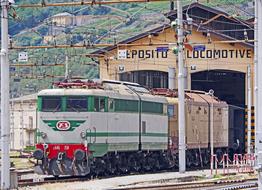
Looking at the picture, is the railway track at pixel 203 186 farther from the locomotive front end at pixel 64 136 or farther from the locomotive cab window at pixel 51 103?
the locomotive cab window at pixel 51 103

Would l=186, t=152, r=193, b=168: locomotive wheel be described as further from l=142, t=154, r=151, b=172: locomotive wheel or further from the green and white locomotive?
the green and white locomotive

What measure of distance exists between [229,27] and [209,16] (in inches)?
69.0

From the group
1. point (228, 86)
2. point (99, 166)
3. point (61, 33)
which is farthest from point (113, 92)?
point (61, 33)

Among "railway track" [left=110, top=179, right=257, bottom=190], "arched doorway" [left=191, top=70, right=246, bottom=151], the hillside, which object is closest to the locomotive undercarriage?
"railway track" [left=110, top=179, right=257, bottom=190]

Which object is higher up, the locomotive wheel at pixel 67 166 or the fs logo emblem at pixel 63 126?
the fs logo emblem at pixel 63 126

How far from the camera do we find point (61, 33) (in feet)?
392

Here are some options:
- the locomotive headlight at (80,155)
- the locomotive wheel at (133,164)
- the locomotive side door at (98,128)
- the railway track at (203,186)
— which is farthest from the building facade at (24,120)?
the railway track at (203,186)

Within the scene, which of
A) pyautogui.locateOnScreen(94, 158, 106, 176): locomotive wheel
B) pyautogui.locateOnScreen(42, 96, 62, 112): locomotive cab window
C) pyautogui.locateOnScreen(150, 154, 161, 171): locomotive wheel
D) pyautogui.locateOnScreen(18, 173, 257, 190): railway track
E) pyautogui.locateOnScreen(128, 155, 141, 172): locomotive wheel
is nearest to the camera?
pyautogui.locateOnScreen(18, 173, 257, 190): railway track

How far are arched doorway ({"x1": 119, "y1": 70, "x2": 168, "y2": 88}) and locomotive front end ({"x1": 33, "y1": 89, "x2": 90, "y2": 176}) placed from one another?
28573mm

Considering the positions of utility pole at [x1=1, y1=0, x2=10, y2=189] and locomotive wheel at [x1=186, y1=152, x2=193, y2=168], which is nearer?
utility pole at [x1=1, y1=0, x2=10, y2=189]

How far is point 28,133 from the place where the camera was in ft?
258

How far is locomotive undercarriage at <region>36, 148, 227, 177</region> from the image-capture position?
111 feet

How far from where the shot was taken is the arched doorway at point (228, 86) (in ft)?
199

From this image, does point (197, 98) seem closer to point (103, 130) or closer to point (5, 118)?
point (103, 130)
